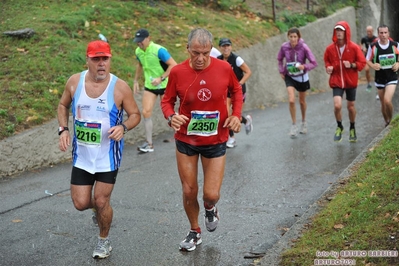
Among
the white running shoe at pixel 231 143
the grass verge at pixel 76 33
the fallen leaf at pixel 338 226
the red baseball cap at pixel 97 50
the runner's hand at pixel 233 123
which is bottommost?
the white running shoe at pixel 231 143

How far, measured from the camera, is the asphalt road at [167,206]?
6.67 metres

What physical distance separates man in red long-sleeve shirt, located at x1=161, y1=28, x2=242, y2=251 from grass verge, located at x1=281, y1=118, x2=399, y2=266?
108 cm

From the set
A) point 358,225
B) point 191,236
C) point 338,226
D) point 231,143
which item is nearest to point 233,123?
point 191,236

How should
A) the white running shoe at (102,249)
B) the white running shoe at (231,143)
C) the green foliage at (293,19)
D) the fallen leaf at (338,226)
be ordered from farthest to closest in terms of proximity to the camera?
1. the green foliage at (293,19)
2. the white running shoe at (231,143)
3. the white running shoe at (102,249)
4. the fallen leaf at (338,226)

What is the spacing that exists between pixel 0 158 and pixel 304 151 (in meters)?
5.02

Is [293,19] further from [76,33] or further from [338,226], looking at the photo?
[338,226]

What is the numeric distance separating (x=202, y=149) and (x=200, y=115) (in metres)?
0.36

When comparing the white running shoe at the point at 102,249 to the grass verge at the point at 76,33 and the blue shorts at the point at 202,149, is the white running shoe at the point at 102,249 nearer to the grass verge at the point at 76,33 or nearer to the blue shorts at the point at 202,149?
the blue shorts at the point at 202,149

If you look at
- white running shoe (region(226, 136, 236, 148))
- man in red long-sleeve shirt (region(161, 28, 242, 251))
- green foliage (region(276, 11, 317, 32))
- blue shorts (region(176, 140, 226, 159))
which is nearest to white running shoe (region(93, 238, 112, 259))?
man in red long-sleeve shirt (region(161, 28, 242, 251))

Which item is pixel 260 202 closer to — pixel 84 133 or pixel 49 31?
pixel 84 133


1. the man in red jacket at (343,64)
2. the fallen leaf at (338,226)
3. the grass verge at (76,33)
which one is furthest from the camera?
the grass verge at (76,33)

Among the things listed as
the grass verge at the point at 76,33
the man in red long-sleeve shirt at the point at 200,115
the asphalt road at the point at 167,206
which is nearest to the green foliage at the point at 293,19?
the grass verge at the point at 76,33

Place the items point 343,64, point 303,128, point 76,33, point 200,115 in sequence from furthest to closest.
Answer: point 76,33, point 303,128, point 343,64, point 200,115

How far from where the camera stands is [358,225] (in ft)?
20.4
